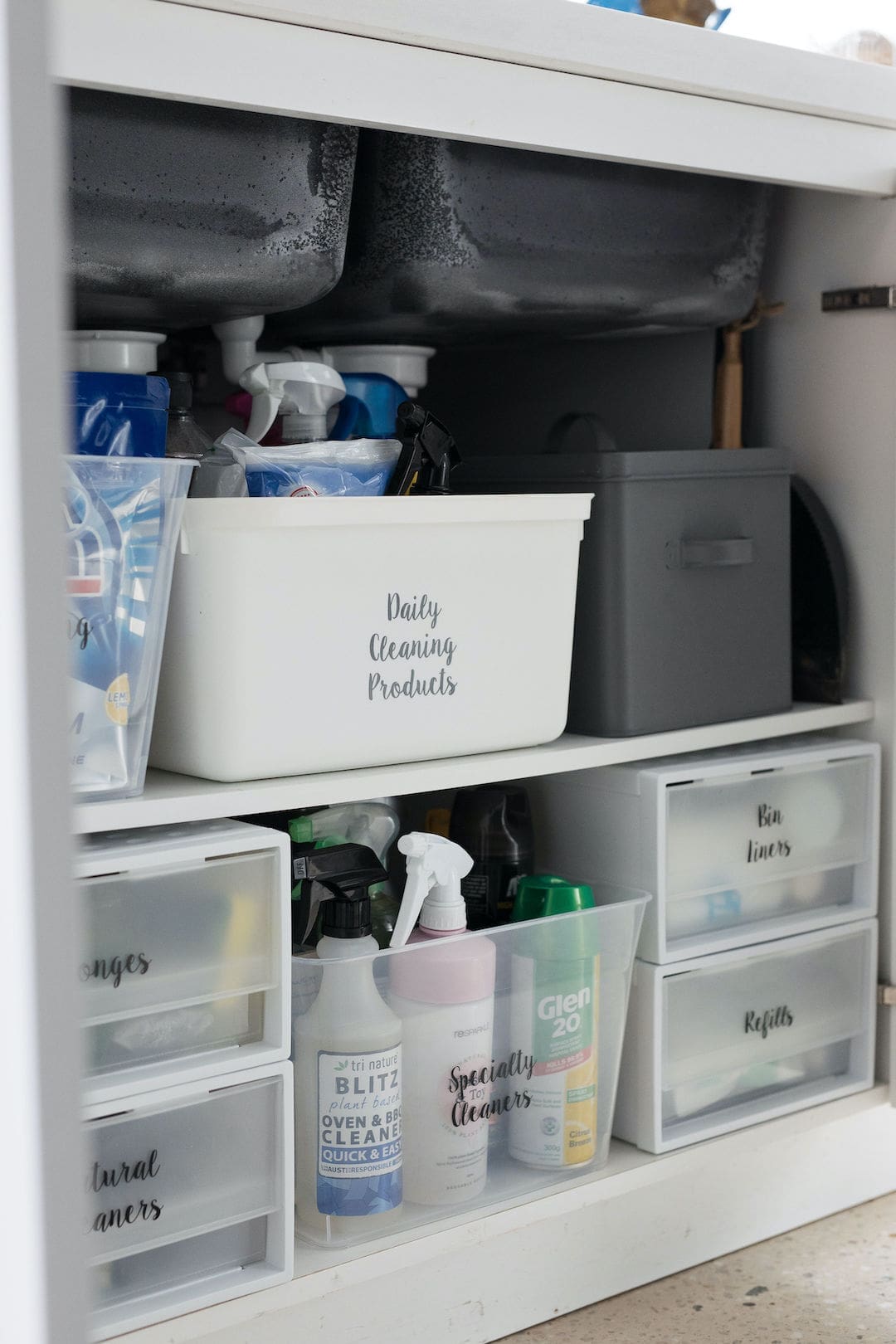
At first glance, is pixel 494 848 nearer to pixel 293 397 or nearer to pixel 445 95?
pixel 293 397

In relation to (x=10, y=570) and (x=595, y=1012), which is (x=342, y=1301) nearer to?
(x=595, y=1012)

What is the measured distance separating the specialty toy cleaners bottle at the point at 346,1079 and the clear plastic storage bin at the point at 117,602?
0.16 m

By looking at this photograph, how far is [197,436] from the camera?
929 mm

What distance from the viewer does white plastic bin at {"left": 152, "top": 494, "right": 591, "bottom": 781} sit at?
827 mm

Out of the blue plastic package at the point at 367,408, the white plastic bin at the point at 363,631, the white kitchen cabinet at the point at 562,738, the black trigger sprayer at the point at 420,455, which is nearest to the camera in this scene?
the white kitchen cabinet at the point at 562,738

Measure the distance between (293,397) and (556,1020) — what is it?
0.46m

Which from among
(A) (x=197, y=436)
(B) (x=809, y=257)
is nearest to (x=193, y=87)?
(A) (x=197, y=436)

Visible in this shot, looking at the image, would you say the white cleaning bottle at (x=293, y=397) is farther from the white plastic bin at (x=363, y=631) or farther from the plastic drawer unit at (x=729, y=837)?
the plastic drawer unit at (x=729, y=837)

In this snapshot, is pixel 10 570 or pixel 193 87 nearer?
pixel 10 570

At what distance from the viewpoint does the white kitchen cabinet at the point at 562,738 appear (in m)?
0.24

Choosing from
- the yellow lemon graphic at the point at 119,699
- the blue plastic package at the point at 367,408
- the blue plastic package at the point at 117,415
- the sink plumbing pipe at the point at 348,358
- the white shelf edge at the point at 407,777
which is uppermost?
the sink plumbing pipe at the point at 348,358

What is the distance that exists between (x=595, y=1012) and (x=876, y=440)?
1.69ft

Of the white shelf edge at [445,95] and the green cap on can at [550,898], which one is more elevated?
the white shelf edge at [445,95]

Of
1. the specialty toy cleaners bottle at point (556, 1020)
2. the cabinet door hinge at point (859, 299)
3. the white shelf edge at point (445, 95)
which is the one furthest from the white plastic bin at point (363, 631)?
the cabinet door hinge at point (859, 299)
